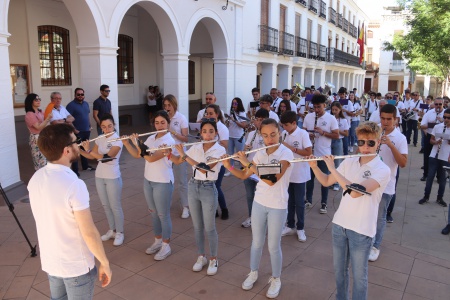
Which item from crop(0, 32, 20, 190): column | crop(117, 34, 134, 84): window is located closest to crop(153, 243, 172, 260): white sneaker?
crop(0, 32, 20, 190): column

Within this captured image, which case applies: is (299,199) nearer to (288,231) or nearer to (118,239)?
(288,231)

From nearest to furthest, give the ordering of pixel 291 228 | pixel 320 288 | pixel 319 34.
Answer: pixel 320 288, pixel 291 228, pixel 319 34

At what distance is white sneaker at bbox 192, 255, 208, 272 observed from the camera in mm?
4307

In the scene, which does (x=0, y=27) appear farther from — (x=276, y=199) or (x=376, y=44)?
(x=376, y=44)

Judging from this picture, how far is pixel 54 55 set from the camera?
37.4 ft

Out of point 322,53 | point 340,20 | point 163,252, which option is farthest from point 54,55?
point 340,20

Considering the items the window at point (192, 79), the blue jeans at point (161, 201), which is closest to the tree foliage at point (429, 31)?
the window at point (192, 79)

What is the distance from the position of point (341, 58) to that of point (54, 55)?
23.0 metres

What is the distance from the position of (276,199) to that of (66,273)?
6.44 feet

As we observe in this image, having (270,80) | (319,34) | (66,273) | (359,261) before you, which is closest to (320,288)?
(359,261)

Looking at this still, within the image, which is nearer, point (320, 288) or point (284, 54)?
point (320, 288)

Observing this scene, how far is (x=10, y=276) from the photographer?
13.7 feet

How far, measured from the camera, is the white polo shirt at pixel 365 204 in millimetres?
3082

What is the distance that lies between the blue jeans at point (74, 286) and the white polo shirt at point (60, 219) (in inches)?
1.8
